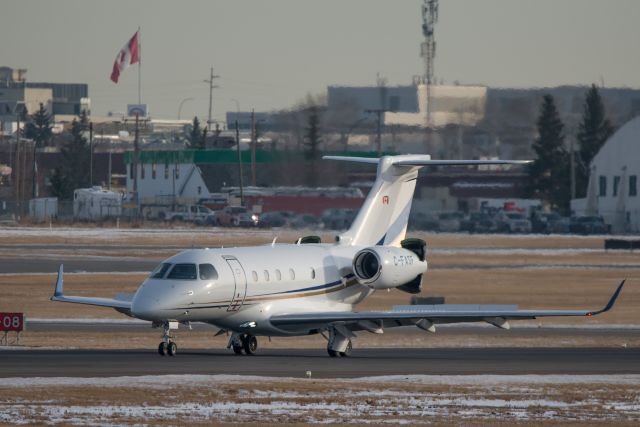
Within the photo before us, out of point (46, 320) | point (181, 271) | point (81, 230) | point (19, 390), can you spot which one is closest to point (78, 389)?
point (19, 390)

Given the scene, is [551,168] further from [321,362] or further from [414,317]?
[321,362]

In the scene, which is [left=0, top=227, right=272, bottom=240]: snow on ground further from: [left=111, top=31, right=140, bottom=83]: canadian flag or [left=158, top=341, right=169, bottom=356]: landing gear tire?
[left=158, top=341, right=169, bottom=356]: landing gear tire

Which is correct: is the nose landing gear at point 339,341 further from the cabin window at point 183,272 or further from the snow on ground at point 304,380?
the snow on ground at point 304,380

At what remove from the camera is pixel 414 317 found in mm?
31797

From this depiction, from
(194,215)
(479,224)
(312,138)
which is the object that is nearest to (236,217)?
(194,215)

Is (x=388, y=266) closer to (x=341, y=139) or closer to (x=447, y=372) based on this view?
(x=447, y=372)

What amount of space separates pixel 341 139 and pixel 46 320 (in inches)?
2134

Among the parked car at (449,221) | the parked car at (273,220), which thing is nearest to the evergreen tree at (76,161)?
the parked car at (273,220)

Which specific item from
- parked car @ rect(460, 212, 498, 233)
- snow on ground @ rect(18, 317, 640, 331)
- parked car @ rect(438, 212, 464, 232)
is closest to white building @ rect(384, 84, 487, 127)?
parked car @ rect(438, 212, 464, 232)

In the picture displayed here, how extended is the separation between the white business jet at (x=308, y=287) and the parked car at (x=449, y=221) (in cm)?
6511

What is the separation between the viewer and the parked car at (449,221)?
337ft

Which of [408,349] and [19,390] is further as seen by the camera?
[408,349]

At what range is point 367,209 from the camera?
3738cm

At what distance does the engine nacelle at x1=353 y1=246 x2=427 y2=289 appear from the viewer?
34750 millimetres
